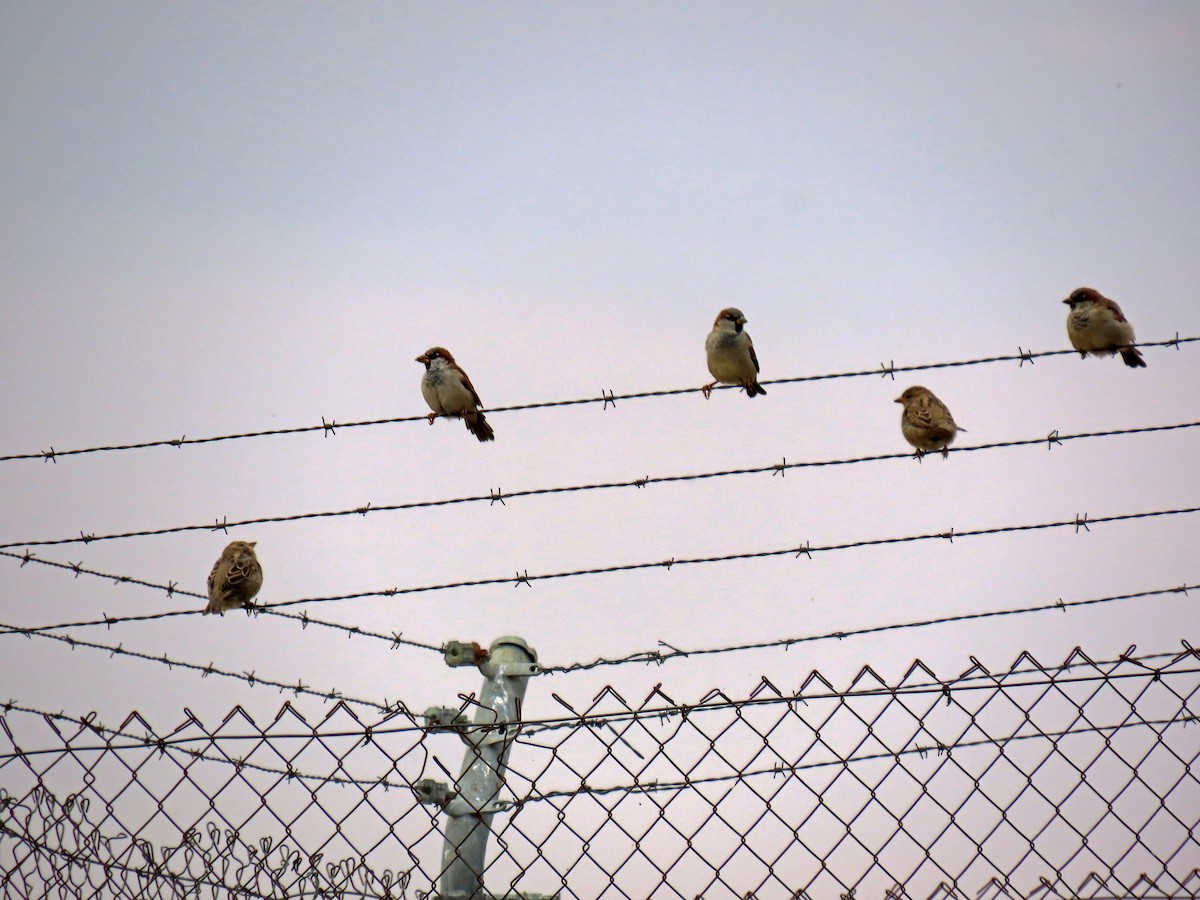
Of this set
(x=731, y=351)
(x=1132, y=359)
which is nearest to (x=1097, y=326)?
(x=1132, y=359)

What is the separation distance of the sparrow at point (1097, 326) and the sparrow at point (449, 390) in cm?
334

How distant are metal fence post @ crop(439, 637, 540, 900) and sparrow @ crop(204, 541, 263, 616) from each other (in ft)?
8.38

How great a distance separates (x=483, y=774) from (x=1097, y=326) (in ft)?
15.5

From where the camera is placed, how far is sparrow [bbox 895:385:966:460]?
728 centimetres

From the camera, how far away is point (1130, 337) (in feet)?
22.6

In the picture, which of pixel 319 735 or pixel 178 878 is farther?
pixel 178 878

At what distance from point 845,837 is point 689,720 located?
0.38 metres

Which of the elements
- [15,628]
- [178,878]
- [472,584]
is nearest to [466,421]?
[472,584]

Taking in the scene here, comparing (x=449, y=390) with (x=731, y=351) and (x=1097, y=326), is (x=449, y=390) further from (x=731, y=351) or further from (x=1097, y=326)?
(x=1097, y=326)

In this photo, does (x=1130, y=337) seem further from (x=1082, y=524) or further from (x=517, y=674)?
(x=517, y=674)

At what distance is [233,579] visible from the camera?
21.1ft

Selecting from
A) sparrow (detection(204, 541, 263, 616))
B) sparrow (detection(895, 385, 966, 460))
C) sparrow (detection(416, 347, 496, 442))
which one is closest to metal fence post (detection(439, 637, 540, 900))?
sparrow (detection(204, 541, 263, 616))

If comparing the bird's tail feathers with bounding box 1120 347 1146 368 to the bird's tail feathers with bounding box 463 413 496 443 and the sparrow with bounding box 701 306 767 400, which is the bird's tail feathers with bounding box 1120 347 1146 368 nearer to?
the sparrow with bounding box 701 306 767 400

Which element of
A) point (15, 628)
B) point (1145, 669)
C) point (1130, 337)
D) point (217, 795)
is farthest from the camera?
point (1130, 337)
